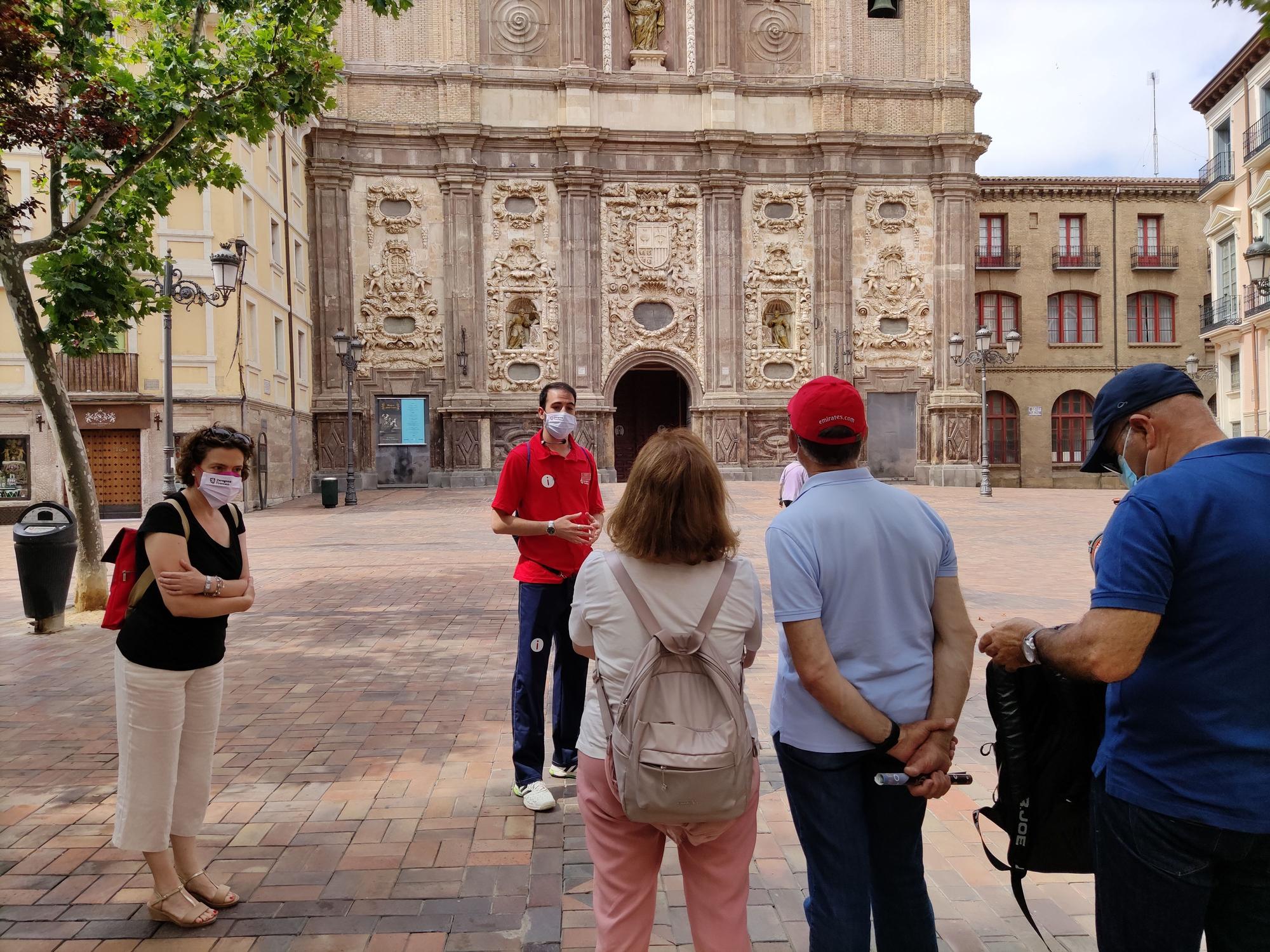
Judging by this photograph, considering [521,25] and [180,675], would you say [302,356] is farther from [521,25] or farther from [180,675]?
[180,675]

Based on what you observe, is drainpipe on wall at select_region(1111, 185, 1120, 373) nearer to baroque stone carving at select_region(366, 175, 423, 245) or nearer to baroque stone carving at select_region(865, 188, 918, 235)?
baroque stone carving at select_region(865, 188, 918, 235)

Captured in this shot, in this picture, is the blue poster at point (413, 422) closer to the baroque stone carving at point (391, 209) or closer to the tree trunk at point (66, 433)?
the baroque stone carving at point (391, 209)

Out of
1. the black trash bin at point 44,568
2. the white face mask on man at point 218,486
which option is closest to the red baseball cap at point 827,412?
the white face mask on man at point 218,486

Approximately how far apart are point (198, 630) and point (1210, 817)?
10.6ft

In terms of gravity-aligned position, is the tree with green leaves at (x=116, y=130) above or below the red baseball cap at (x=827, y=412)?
above

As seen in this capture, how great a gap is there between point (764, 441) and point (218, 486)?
30.7 metres

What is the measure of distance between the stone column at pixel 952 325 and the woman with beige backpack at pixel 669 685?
32.9 meters

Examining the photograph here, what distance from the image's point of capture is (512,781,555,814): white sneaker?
4.57 metres

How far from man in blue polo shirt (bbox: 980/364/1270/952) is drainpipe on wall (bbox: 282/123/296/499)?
2917 centimetres

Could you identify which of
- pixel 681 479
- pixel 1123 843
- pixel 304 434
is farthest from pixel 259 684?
pixel 304 434

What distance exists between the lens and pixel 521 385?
33.4 meters

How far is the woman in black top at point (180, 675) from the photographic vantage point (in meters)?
3.45

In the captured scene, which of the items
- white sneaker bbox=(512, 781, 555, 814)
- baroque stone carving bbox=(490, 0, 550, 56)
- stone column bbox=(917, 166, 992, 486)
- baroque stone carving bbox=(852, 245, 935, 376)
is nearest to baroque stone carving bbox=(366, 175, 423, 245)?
baroque stone carving bbox=(490, 0, 550, 56)

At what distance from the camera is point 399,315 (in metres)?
32.8
